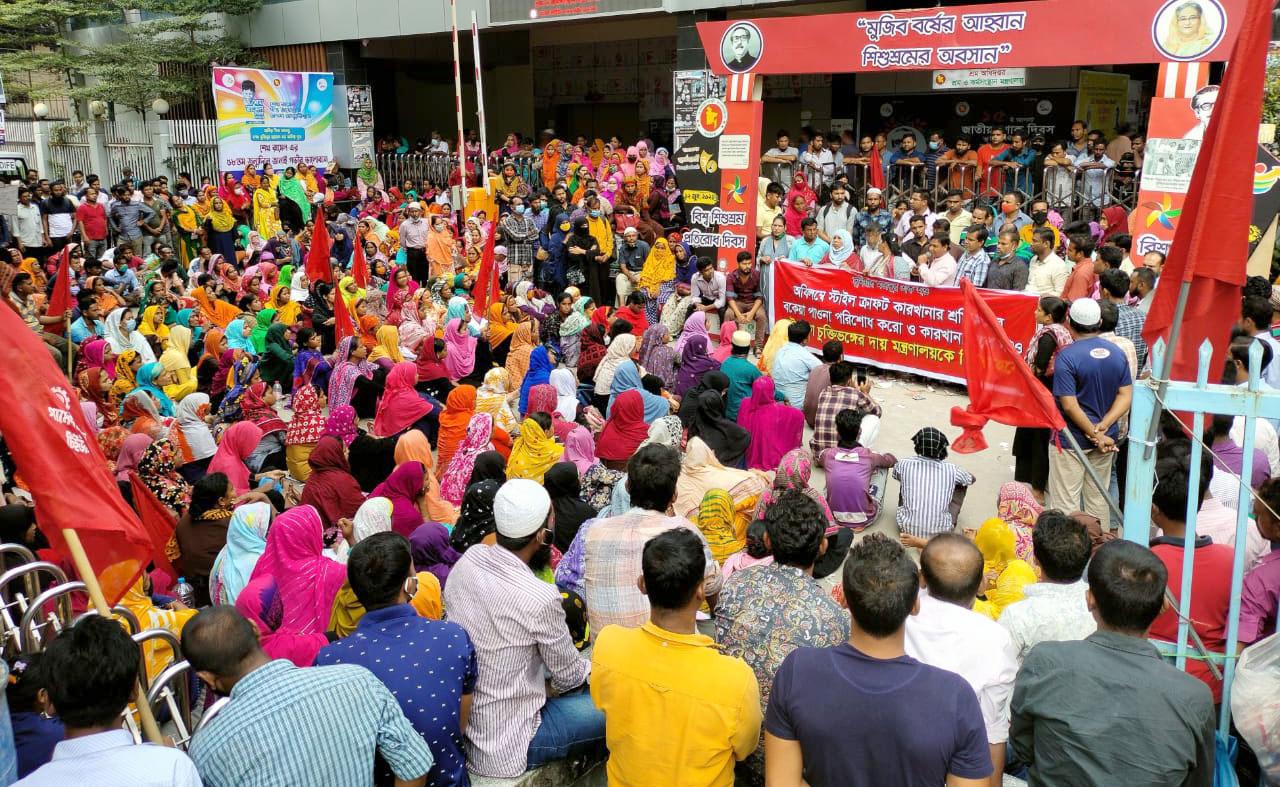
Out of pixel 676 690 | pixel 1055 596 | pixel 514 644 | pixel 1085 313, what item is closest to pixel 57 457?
pixel 514 644

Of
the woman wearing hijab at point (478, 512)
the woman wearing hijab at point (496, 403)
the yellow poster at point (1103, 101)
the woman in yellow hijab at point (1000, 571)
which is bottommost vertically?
the woman wearing hijab at point (496, 403)

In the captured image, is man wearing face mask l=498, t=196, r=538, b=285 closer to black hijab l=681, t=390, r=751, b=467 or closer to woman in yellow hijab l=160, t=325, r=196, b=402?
woman in yellow hijab l=160, t=325, r=196, b=402

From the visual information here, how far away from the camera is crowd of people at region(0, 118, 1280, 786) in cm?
266

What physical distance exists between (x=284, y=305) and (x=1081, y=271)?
888cm

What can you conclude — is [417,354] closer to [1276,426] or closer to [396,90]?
[1276,426]

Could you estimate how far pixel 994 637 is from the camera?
120 inches

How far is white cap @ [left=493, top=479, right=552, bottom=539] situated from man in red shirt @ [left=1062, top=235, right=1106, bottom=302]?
22.6 ft

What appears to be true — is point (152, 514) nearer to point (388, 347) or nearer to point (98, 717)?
point (98, 717)

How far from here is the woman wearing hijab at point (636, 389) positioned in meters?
8.05

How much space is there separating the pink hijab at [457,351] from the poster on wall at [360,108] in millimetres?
15020

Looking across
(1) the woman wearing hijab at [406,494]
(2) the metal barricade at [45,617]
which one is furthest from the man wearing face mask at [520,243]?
(2) the metal barricade at [45,617]

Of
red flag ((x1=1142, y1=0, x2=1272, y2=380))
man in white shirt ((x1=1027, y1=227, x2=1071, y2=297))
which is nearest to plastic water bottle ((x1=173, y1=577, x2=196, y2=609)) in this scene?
red flag ((x1=1142, y1=0, x2=1272, y2=380))

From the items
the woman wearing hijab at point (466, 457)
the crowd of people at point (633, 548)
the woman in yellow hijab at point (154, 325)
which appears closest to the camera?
the crowd of people at point (633, 548)

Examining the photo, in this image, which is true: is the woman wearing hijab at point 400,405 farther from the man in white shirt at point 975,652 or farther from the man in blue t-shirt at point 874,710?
the man in blue t-shirt at point 874,710
